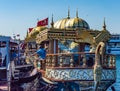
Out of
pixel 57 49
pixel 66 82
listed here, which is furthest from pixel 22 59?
pixel 66 82

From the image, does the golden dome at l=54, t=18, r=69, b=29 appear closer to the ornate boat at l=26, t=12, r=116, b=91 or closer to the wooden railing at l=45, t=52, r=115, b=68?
the ornate boat at l=26, t=12, r=116, b=91

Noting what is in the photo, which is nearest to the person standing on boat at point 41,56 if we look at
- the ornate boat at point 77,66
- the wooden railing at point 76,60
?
the ornate boat at point 77,66

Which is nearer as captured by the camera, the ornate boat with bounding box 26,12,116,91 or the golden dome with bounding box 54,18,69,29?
the ornate boat with bounding box 26,12,116,91

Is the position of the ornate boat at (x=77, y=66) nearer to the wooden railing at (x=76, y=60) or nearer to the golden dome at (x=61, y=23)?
the wooden railing at (x=76, y=60)

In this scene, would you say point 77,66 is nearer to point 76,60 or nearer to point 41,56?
point 76,60

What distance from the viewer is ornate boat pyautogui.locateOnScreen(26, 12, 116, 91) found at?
15826 millimetres

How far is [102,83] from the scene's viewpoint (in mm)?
16156

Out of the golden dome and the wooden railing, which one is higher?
the golden dome

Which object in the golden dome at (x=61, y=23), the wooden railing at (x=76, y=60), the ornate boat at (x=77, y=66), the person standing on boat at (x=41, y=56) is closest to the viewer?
the ornate boat at (x=77, y=66)

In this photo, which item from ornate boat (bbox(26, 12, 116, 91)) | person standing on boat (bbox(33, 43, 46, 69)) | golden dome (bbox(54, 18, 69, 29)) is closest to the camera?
ornate boat (bbox(26, 12, 116, 91))

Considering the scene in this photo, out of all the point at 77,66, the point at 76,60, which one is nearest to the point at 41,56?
the point at 76,60

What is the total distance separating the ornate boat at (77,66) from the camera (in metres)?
15.8

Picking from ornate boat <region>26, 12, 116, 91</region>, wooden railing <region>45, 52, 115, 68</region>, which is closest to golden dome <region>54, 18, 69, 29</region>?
ornate boat <region>26, 12, 116, 91</region>

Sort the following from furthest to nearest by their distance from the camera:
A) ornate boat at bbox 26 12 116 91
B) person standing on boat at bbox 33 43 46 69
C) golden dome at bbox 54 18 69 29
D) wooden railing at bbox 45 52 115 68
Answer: golden dome at bbox 54 18 69 29 → person standing on boat at bbox 33 43 46 69 → wooden railing at bbox 45 52 115 68 → ornate boat at bbox 26 12 116 91
